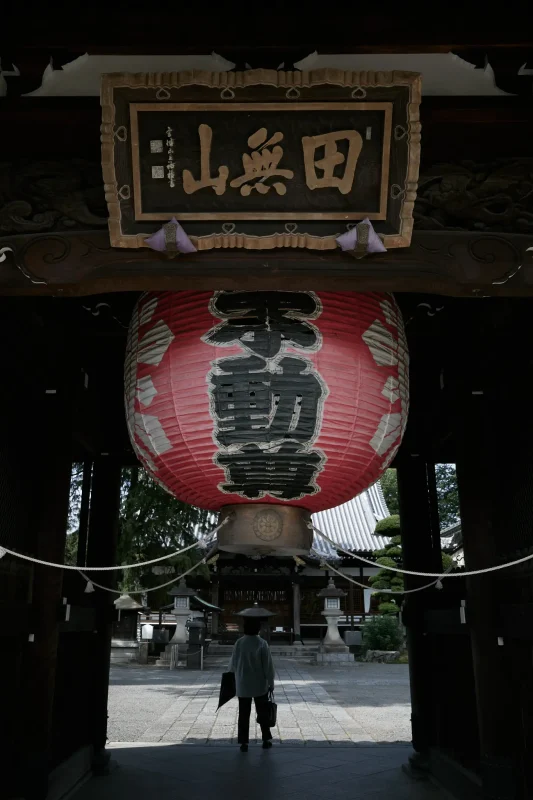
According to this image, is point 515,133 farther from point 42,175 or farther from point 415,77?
point 42,175

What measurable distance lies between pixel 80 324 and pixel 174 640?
718 inches

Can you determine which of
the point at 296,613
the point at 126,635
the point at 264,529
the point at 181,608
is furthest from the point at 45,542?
the point at 126,635

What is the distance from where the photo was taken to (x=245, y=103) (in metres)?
2.63

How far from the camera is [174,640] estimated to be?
2081cm

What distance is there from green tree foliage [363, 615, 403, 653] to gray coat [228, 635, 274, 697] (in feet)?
56.9

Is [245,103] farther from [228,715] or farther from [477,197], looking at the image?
[228,715]

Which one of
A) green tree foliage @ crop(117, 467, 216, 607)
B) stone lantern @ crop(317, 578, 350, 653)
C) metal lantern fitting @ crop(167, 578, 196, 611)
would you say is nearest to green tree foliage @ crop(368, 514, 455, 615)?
stone lantern @ crop(317, 578, 350, 653)

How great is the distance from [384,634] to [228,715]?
14.4 meters

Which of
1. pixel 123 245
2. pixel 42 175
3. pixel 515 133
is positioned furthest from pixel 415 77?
pixel 42 175

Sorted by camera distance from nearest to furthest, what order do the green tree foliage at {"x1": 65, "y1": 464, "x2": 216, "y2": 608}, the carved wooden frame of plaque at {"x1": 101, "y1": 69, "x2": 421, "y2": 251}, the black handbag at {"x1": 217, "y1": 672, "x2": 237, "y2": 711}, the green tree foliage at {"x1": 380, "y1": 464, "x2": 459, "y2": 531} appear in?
the carved wooden frame of plaque at {"x1": 101, "y1": 69, "x2": 421, "y2": 251}
the black handbag at {"x1": 217, "y1": 672, "x2": 237, "y2": 711}
the green tree foliage at {"x1": 65, "y1": 464, "x2": 216, "y2": 608}
the green tree foliage at {"x1": 380, "y1": 464, "x2": 459, "y2": 531}

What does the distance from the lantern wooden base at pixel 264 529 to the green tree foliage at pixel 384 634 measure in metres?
21.8

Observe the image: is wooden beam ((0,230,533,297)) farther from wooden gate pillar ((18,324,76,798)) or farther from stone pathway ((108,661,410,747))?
stone pathway ((108,661,410,747))

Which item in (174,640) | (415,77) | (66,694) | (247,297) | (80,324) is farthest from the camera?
(174,640)

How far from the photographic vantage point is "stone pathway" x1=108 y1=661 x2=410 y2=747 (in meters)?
8.07
